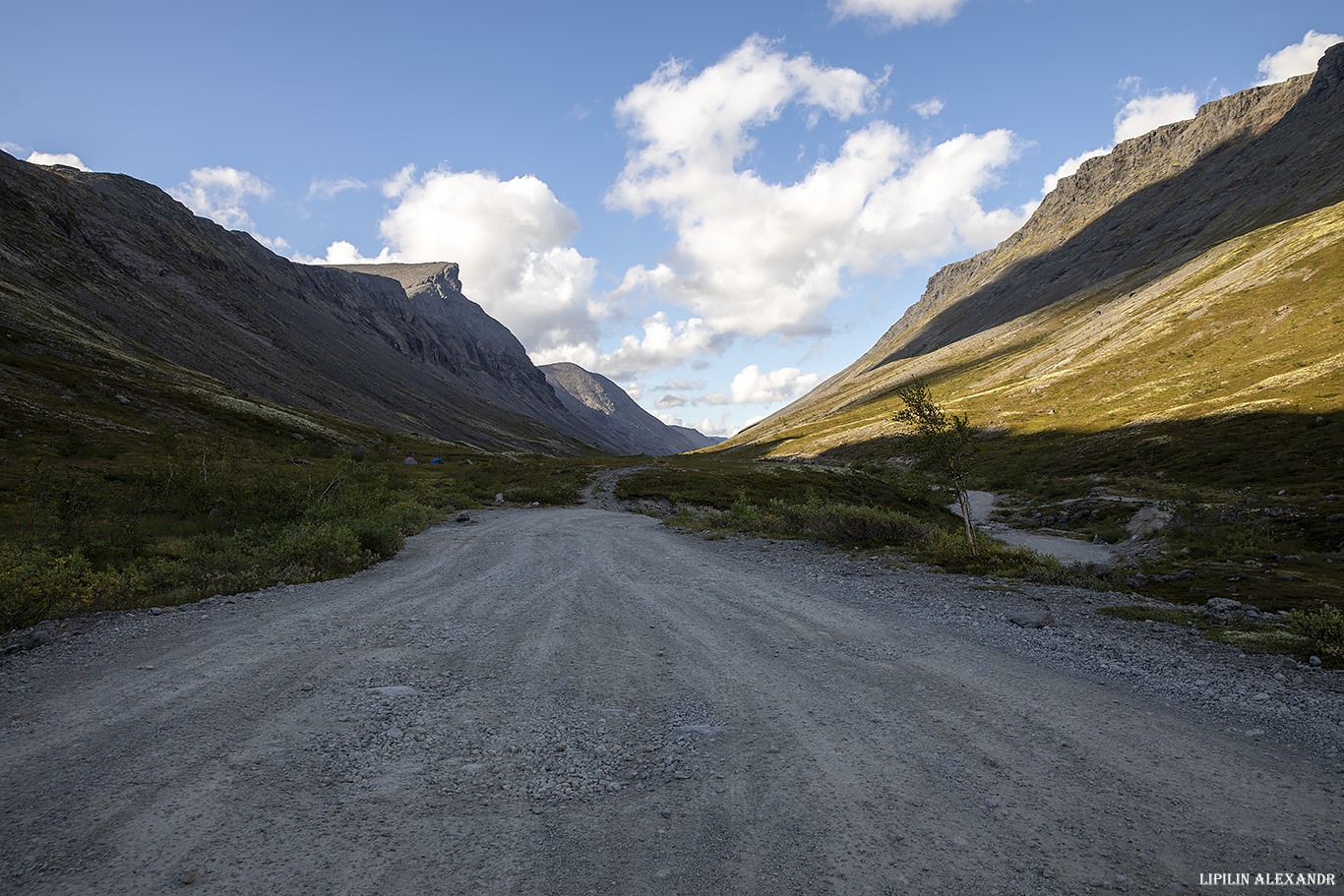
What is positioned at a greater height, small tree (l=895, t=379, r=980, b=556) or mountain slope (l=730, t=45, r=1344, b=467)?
mountain slope (l=730, t=45, r=1344, b=467)

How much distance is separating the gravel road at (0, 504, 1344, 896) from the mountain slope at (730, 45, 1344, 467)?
60.9m

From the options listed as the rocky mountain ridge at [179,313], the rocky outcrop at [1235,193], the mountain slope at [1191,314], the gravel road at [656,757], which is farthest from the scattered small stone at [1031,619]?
the rocky outcrop at [1235,193]

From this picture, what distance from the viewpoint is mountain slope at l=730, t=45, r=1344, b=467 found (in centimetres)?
6556

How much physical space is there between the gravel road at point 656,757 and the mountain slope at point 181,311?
67.1m

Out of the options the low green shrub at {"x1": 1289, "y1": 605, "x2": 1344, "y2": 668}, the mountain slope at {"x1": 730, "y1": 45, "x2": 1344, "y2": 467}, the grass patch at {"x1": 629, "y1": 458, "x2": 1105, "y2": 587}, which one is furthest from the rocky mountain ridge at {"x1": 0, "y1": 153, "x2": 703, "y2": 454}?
the mountain slope at {"x1": 730, "y1": 45, "x2": 1344, "y2": 467}

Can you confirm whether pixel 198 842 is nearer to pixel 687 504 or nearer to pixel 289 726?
pixel 289 726

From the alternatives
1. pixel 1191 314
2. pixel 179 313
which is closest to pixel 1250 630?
pixel 1191 314

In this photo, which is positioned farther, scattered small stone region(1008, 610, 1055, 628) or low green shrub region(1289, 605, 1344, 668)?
scattered small stone region(1008, 610, 1055, 628)

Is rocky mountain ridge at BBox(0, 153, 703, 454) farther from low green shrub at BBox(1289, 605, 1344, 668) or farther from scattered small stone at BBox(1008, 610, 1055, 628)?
low green shrub at BBox(1289, 605, 1344, 668)

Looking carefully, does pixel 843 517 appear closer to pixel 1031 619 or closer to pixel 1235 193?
pixel 1031 619

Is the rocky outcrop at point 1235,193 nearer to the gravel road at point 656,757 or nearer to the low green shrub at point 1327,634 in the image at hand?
the low green shrub at point 1327,634

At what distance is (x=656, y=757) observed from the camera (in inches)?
201

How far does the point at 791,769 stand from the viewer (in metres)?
4.84

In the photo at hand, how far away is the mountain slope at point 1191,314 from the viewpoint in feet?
215
